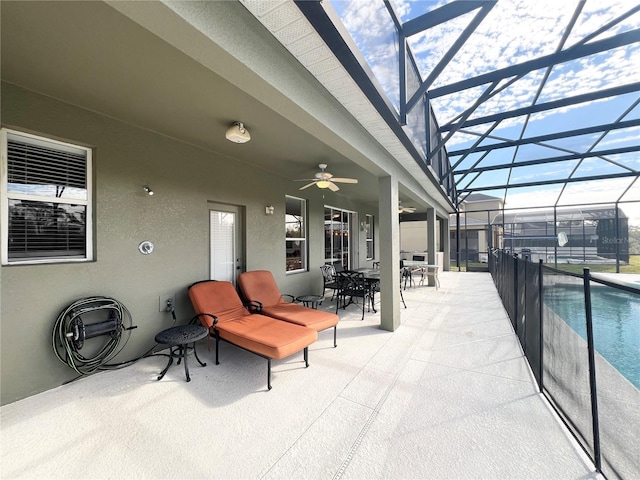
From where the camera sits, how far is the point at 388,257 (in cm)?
433

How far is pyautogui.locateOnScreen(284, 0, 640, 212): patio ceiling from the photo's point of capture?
2.38 m

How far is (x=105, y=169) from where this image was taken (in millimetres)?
3045

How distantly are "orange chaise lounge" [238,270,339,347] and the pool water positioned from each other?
2.41 meters

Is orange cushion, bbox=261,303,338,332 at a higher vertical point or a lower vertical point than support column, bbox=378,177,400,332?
lower

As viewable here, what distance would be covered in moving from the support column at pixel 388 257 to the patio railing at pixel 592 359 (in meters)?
1.82

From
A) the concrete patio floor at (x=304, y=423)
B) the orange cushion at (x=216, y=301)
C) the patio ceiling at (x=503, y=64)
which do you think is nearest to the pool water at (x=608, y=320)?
the concrete patio floor at (x=304, y=423)

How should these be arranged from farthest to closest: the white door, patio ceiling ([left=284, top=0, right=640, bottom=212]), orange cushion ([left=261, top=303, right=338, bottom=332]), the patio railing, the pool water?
the white door, orange cushion ([left=261, top=303, right=338, bottom=332]), patio ceiling ([left=284, top=0, right=640, bottom=212]), the pool water, the patio railing

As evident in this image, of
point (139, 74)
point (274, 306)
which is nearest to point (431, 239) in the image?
point (274, 306)

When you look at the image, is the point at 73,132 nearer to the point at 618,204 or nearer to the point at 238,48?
the point at 238,48

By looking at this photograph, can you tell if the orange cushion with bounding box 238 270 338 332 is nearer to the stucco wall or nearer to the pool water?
the stucco wall

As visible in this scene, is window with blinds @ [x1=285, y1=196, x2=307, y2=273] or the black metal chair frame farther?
window with blinds @ [x1=285, y1=196, x2=307, y2=273]

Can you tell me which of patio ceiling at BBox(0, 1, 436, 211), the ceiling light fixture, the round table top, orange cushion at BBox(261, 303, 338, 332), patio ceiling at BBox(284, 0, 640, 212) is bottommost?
orange cushion at BBox(261, 303, 338, 332)

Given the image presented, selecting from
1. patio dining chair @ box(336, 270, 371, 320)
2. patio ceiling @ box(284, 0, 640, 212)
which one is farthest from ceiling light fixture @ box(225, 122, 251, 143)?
patio dining chair @ box(336, 270, 371, 320)

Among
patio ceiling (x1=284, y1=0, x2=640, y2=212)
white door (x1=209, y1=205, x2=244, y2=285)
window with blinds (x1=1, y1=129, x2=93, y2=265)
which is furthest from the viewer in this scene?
white door (x1=209, y1=205, x2=244, y2=285)
